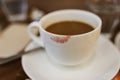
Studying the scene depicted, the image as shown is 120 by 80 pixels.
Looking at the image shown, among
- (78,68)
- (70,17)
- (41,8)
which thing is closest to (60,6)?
(41,8)

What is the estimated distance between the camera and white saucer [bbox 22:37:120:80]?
464 millimetres

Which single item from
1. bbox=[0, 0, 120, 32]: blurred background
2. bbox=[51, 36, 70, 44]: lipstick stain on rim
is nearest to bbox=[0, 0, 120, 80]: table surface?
bbox=[0, 0, 120, 32]: blurred background

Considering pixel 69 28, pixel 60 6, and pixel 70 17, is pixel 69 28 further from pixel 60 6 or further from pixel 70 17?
pixel 60 6

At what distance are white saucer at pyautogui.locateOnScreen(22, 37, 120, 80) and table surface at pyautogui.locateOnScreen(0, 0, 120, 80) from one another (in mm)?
21

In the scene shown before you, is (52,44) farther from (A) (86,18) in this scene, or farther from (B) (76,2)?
(B) (76,2)

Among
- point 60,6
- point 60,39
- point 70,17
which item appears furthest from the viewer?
point 60,6

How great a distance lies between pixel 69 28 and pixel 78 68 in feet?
0.32

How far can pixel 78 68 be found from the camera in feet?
1.63

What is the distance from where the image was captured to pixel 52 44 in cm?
47

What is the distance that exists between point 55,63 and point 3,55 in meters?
0.14

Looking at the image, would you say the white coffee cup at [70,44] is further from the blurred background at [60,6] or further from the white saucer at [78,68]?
the blurred background at [60,6]

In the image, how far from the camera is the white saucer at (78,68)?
18.3 inches

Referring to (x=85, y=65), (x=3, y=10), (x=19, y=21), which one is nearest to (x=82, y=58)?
(x=85, y=65)

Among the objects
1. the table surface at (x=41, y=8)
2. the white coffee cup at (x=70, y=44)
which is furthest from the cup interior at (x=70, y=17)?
the table surface at (x=41, y=8)
